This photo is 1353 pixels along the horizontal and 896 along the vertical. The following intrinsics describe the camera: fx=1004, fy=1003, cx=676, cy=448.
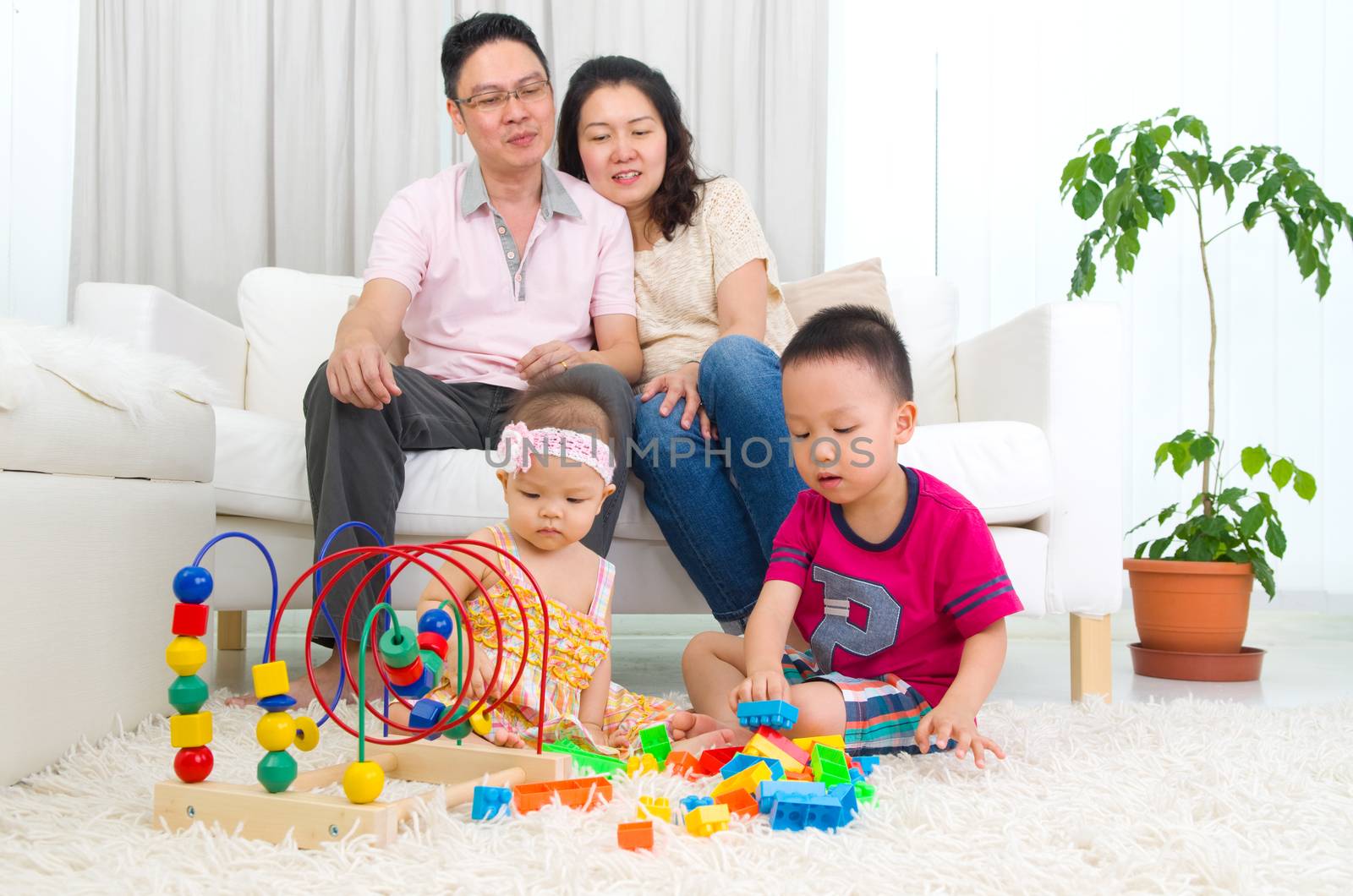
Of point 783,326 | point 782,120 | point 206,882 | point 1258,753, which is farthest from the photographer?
point 782,120

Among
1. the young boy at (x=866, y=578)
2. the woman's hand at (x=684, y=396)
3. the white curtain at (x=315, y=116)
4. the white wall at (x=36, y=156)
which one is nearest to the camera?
the young boy at (x=866, y=578)

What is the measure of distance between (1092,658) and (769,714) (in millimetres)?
788

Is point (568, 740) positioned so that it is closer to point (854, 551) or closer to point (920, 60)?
point (854, 551)

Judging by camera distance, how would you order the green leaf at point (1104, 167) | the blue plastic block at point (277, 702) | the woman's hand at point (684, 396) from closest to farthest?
the blue plastic block at point (277, 702), the woman's hand at point (684, 396), the green leaf at point (1104, 167)

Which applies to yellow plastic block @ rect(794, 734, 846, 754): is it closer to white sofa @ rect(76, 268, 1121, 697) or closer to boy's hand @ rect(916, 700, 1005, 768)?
boy's hand @ rect(916, 700, 1005, 768)

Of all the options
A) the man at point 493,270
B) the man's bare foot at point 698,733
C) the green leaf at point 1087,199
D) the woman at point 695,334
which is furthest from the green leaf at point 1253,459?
the man's bare foot at point 698,733

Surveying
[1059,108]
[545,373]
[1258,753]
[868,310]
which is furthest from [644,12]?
[1258,753]

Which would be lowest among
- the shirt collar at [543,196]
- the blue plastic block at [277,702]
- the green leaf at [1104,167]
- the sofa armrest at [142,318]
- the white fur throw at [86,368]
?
the blue plastic block at [277,702]

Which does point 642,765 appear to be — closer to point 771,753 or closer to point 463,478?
point 771,753

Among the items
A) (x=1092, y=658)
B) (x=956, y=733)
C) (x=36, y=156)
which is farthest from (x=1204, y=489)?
(x=36, y=156)

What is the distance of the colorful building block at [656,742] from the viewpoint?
1.11 m

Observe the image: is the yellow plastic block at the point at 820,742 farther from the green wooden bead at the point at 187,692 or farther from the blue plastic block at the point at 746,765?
the green wooden bead at the point at 187,692

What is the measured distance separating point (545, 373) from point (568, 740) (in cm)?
61

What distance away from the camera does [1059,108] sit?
9.63 feet
